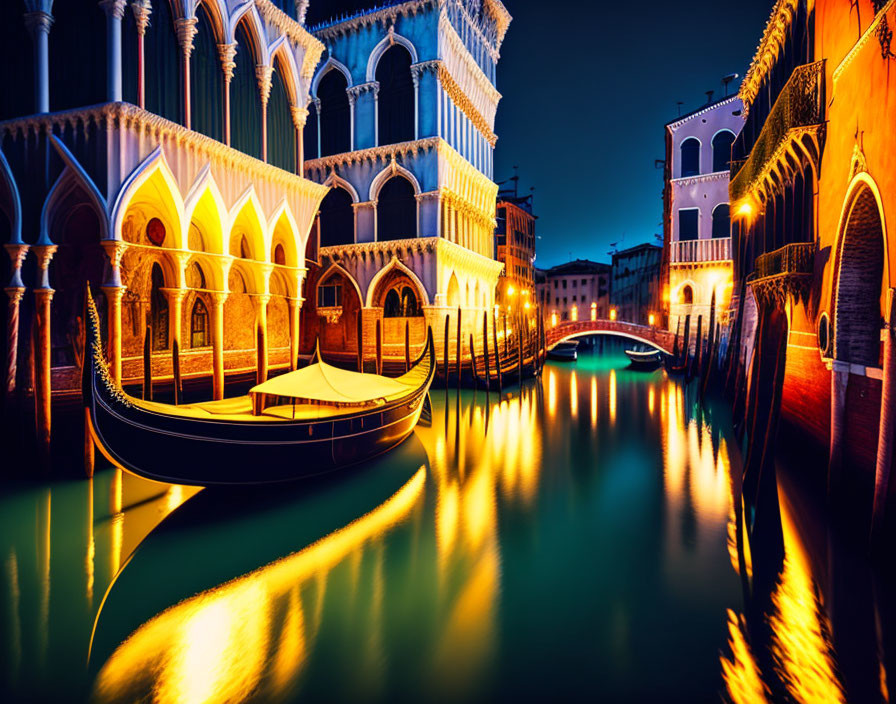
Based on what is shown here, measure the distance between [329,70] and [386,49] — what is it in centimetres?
234

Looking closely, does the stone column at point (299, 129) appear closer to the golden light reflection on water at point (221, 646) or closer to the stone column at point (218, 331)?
the stone column at point (218, 331)

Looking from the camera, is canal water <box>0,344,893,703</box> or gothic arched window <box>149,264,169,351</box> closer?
canal water <box>0,344,893,703</box>

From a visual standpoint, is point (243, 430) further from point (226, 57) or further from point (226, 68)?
point (226, 57)

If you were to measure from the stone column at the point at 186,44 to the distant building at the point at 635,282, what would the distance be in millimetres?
30969

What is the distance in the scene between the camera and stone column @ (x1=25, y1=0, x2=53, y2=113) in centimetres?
678

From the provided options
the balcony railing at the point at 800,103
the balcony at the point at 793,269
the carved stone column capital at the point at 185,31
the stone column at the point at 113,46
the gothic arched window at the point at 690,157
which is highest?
the gothic arched window at the point at 690,157

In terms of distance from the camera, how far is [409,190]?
1692 centimetres

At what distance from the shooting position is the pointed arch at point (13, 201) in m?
6.89

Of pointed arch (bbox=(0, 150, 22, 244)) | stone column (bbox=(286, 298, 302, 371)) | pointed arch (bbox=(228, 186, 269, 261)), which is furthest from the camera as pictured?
stone column (bbox=(286, 298, 302, 371))

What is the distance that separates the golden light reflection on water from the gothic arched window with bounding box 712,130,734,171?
74.7 feet

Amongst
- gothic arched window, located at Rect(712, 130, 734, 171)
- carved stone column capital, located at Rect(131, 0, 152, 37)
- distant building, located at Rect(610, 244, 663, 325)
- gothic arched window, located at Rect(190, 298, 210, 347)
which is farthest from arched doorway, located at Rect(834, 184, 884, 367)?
distant building, located at Rect(610, 244, 663, 325)

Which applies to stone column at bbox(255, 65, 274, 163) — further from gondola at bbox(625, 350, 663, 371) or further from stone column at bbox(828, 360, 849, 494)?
gondola at bbox(625, 350, 663, 371)

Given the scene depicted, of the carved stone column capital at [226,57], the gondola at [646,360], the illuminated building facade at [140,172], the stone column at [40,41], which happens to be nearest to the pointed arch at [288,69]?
the illuminated building facade at [140,172]

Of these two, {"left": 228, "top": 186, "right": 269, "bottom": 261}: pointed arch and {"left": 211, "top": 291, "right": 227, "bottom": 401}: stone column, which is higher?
{"left": 228, "top": 186, "right": 269, "bottom": 261}: pointed arch
